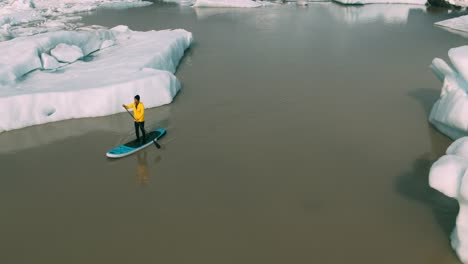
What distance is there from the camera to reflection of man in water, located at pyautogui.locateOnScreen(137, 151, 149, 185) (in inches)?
396

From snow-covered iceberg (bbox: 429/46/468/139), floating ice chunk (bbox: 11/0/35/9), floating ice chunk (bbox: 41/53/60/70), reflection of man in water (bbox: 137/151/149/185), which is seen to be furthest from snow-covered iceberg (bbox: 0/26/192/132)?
floating ice chunk (bbox: 11/0/35/9)

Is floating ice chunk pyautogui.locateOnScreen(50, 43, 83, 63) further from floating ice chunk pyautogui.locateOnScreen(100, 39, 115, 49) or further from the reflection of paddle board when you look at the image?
the reflection of paddle board

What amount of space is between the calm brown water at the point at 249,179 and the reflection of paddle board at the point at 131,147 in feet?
0.60

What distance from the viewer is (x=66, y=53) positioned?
55.4 ft

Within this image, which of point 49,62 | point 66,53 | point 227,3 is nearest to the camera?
point 49,62

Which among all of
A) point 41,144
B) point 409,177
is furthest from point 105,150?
point 409,177

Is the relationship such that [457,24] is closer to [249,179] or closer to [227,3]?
[227,3]

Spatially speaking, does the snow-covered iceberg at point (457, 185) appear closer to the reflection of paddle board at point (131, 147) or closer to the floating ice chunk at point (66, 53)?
Answer: the reflection of paddle board at point (131, 147)

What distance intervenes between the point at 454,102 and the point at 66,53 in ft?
47.0

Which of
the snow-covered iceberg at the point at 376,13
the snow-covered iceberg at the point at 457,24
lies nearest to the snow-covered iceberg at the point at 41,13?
the snow-covered iceberg at the point at 376,13

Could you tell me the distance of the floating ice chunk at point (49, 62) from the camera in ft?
52.4

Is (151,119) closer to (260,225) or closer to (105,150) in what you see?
(105,150)

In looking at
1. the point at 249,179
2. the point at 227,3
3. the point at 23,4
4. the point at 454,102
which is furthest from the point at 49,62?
the point at 23,4

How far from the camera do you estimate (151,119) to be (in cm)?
1358
